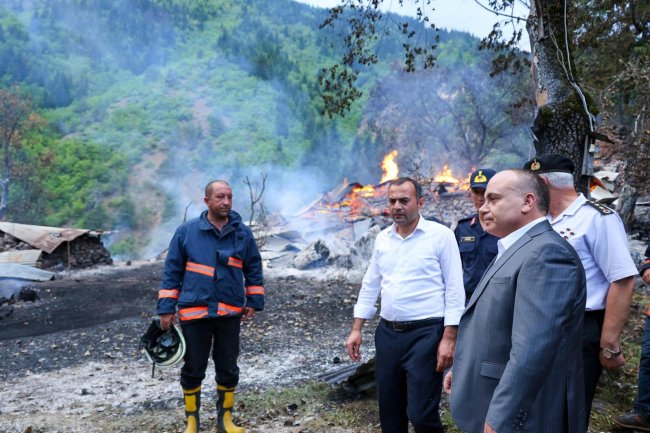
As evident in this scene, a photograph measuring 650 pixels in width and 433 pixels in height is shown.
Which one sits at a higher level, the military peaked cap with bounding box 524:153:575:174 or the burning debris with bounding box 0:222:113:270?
the military peaked cap with bounding box 524:153:575:174

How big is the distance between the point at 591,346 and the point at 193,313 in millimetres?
2886

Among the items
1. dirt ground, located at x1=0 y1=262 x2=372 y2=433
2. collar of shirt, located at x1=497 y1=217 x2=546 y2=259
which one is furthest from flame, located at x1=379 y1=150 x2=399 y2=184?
collar of shirt, located at x1=497 y1=217 x2=546 y2=259

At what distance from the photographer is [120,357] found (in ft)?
21.2

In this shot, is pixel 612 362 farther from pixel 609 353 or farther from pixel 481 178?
pixel 481 178

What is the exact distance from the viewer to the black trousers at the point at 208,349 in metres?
4.07

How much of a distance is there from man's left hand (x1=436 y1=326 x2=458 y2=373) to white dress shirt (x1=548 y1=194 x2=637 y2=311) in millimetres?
819

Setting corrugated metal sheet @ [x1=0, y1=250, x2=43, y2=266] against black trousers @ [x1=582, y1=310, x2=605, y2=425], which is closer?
black trousers @ [x1=582, y1=310, x2=605, y2=425]

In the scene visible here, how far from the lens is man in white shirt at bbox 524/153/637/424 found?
2.79 metres

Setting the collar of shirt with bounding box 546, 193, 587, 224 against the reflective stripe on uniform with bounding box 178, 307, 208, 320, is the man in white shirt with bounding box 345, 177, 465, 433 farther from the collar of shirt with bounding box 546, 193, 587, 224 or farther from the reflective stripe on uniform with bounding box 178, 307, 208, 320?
the reflective stripe on uniform with bounding box 178, 307, 208, 320

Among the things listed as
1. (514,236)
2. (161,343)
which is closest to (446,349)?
(514,236)

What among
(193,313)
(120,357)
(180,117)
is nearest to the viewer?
(193,313)

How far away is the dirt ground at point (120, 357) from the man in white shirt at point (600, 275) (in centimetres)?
238

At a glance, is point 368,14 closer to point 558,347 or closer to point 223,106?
point 558,347

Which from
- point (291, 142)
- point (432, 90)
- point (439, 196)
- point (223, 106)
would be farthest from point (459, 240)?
point (223, 106)
